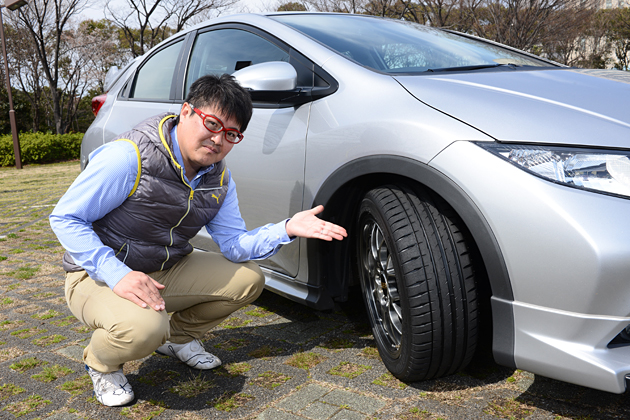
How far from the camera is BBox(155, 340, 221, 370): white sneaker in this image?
236 cm

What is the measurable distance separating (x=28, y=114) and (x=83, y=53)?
455 centimetres

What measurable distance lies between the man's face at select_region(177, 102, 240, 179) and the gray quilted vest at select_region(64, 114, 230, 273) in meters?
0.06

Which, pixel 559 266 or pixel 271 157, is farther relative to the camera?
pixel 271 157

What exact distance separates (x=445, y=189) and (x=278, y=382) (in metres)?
1.07

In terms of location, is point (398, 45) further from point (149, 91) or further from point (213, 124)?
point (149, 91)

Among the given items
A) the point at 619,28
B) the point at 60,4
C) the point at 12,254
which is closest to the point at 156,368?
the point at 12,254

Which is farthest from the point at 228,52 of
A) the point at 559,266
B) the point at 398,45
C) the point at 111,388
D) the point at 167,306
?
the point at 559,266

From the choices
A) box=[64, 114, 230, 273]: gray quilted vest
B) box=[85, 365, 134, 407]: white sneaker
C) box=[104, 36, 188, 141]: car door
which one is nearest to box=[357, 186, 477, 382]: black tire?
box=[64, 114, 230, 273]: gray quilted vest

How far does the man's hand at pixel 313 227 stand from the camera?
216 cm

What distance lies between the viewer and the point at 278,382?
2.22 m

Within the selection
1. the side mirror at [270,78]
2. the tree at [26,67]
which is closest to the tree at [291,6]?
the tree at [26,67]

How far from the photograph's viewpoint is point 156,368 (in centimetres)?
241

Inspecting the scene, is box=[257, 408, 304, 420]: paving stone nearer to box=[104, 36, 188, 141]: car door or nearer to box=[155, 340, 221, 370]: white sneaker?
box=[155, 340, 221, 370]: white sneaker

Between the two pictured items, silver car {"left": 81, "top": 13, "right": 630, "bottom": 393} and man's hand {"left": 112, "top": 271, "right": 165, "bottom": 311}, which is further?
man's hand {"left": 112, "top": 271, "right": 165, "bottom": 311}
